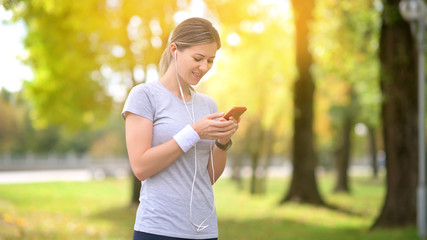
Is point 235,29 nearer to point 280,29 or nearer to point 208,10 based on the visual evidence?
point 208,10

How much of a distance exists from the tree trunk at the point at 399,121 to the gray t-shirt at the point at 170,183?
811 centimetres

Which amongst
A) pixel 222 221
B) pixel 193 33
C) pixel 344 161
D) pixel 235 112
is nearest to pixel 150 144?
pixel 235 112

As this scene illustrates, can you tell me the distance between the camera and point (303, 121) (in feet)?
54.7

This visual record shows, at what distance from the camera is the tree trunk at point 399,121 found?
990 centimetres

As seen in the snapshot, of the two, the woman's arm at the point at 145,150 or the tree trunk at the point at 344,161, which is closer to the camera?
the woman's arm at the point at 145,150

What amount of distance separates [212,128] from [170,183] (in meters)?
0.32

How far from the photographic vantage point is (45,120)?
62.2ft

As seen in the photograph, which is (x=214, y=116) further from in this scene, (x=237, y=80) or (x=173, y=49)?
(x=237, y=80)

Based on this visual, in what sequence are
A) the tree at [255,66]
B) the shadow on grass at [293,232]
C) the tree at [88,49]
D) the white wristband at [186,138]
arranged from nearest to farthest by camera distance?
the white wristband at [186,138]
the shadow on grass at [293,232]
the tree at [88,49]
the tree at [255,66]

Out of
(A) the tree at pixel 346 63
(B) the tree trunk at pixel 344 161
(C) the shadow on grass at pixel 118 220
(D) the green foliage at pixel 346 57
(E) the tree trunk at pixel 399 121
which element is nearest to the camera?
(E) the tree trunk at pixel 399 121

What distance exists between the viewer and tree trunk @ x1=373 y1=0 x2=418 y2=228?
9898mm

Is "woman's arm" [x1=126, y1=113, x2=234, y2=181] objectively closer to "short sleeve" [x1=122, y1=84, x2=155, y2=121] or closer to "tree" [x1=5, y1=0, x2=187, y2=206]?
"short sleeve" [x1=122, y1=84, x2=155, y2=121]

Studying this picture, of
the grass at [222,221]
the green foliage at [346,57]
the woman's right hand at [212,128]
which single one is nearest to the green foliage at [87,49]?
the grass at [222,221]

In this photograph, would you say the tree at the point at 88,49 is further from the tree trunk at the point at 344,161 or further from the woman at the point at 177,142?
the tree trunk at the point at 344,161
